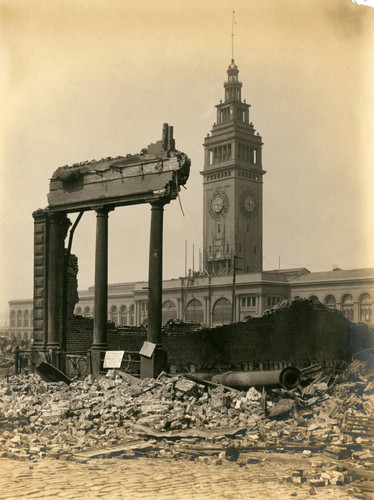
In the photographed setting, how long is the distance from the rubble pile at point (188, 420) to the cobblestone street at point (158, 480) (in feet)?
1.06

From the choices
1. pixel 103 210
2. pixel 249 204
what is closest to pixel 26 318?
pixel 103 210

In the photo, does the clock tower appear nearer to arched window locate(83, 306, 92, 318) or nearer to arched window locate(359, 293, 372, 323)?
arched window locate(359, 293, 372, 323)

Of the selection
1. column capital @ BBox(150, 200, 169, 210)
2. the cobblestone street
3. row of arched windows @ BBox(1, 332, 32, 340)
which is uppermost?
column capital @ BBox(150, 200, 169, 210)

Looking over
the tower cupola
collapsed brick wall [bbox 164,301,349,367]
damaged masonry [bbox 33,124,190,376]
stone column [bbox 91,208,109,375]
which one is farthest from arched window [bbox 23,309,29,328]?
the tower cupola

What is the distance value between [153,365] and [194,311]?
35.6 meters

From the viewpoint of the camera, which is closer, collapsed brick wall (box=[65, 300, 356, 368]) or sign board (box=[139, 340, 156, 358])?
sign board (box=[139, 340, 156, 358])

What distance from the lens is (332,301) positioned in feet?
130

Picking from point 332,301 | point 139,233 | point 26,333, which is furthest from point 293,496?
point 26,333

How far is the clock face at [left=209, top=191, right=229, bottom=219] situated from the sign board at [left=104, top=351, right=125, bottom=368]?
1580 inches

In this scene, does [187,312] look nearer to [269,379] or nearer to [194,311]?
[194,311]

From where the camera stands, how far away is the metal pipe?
12086 millimetres

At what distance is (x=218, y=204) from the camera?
56.4m

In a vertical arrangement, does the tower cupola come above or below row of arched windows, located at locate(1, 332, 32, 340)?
above

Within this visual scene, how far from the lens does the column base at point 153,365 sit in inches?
540
